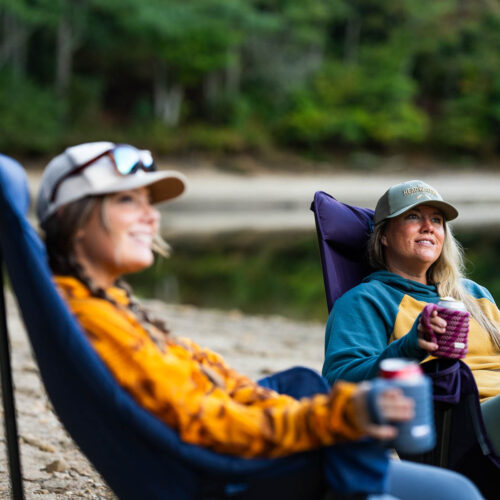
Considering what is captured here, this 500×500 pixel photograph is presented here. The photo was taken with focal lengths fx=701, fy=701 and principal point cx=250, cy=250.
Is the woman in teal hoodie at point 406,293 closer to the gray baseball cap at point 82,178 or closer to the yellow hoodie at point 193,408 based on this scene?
the yellow hoodie at point 193,408

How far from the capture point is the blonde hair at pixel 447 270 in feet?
8.43

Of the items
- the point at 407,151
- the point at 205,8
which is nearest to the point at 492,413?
the point at 205,8

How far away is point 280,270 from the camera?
1220 centimetres

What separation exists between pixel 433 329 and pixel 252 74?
30460mm

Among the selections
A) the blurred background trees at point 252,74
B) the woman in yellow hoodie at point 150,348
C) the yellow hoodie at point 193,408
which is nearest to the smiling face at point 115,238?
the woman in yellow hoodie at point 150,348

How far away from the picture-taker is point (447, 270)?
2.65 metres

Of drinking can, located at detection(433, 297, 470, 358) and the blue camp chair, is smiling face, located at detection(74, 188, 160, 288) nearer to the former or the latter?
the blue camp chair

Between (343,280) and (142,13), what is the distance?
2342 centimetres

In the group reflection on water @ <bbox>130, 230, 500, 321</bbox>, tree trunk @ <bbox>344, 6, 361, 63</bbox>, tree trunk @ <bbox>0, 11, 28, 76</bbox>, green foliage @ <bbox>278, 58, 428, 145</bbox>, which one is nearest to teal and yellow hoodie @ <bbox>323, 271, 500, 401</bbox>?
reflection on water @ <bbox>130, 230, 500, 321</bbox>

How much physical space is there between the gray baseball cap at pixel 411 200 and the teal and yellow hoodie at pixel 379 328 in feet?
0.78

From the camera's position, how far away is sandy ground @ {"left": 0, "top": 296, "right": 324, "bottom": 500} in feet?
8.78

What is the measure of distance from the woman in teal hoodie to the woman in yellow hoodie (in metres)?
0.71

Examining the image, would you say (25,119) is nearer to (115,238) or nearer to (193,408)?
(115,238)

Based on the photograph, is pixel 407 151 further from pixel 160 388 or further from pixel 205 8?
pixel 160 388
